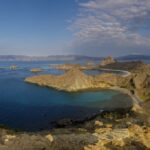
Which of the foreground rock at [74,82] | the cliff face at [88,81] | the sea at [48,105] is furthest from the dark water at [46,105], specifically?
the cliff face at [88,81]

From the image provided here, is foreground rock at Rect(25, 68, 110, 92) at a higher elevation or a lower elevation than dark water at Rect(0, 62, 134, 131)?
higher

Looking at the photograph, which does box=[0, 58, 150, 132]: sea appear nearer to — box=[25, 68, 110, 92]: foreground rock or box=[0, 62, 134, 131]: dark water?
box=[0, 62, 134, 131]: dark water

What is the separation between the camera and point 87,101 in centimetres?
9725

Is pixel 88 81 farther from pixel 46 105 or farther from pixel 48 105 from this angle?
pixel 46 105

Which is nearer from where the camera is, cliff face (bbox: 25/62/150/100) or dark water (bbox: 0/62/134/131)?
dark water (bbox: 0/62/134/131)

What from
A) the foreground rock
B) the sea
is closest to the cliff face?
the foreground rock

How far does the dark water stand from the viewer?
69.6 meters

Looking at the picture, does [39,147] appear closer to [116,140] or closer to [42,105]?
[116,140]

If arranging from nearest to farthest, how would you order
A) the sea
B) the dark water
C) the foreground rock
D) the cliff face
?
the sea → the dark water → the cliff face → the foreground rock

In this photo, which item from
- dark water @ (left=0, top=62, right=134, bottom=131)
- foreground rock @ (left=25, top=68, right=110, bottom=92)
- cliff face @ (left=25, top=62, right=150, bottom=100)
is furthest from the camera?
foreground rock @ (left=25, top=68, right=110, bottom=92)

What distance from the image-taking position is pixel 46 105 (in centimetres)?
8969

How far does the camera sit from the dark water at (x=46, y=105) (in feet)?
228

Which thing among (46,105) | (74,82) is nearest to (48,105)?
(46,105)

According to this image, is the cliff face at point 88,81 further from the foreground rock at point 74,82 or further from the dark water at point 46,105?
the dark water at point 46,105
